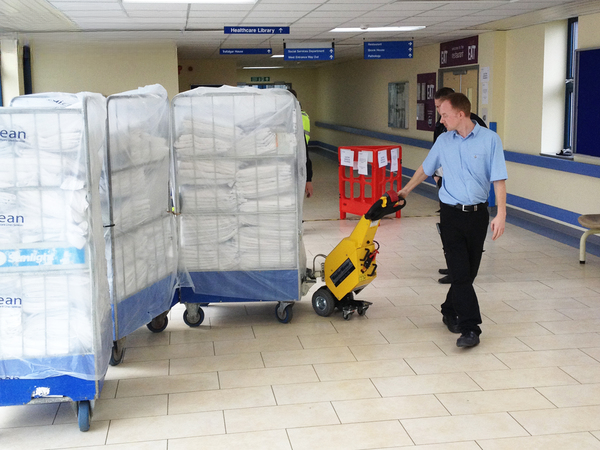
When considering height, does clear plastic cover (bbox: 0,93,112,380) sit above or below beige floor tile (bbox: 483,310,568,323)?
above

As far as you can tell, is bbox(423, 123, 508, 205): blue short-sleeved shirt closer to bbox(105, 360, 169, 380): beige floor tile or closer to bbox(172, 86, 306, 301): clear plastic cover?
bbox(172, 86, 306, 301): clear plastic cover

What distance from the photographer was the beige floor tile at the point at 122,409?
340 cm

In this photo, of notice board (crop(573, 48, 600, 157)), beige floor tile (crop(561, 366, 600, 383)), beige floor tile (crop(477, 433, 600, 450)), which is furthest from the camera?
notice board (crop(573, 48, 600, 157))

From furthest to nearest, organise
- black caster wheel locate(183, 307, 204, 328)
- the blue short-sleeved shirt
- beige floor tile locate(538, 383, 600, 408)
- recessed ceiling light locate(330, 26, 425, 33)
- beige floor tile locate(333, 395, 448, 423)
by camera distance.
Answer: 1. recessed ceiling light locate(330, 26, 425, 33)
2. black caster wheel locate(183, 307, 204, 328)
3. the blue short-sleeved shirt
4. beige floor tile locate(538, 383, 600, 408)
5. beige floor tile locate(333, 395, 448, 423)

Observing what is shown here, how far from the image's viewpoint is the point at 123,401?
3584mm

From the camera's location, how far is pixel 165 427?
10.7ft

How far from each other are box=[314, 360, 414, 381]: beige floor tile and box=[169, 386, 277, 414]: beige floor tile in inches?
15.2

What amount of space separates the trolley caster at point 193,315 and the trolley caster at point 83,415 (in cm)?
154

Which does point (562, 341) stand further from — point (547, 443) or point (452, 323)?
point (547, 443)

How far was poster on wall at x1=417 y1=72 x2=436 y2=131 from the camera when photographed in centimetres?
1205

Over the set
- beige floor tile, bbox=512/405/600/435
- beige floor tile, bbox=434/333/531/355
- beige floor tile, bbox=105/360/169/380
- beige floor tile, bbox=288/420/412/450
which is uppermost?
beige floor tile, bbox=434/333/531/355

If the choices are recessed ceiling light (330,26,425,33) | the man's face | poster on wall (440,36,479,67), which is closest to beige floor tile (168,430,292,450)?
the man's face

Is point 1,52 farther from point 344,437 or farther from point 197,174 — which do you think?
point 344,437

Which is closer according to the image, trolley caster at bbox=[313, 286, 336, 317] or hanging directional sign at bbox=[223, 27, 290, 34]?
trolley caster at bbox=[313, 286, 336, 317]
